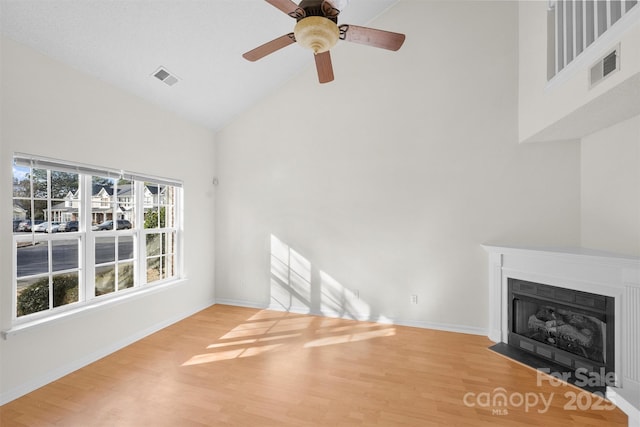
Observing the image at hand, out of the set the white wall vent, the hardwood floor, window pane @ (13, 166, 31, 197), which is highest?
the white wall vent

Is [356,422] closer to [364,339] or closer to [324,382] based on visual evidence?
[324,382]

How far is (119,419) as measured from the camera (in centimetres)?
218

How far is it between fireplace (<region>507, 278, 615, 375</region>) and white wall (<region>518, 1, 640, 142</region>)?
5.13ft

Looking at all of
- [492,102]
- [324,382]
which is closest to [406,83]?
[492,102]

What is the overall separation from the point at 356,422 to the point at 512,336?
2.18 m

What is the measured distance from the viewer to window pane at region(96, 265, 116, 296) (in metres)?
3.24

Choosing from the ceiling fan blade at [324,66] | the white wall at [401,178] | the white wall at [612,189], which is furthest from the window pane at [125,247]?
the white wall at [612,189]

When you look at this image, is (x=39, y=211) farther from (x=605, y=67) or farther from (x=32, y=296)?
(x=605, y=67)

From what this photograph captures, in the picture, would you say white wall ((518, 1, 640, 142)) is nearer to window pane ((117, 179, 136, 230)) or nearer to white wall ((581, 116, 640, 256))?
white wall ((581, 116, 640, 256))

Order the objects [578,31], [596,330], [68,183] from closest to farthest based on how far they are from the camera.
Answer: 1. [578,31]
2. [596,330]
3. [68,183]

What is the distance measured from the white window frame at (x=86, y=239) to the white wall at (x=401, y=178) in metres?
1.34

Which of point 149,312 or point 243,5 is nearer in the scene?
point 243,5

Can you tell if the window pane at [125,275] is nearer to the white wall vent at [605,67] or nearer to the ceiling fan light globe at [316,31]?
the ceiling fan light globe at [316,31]

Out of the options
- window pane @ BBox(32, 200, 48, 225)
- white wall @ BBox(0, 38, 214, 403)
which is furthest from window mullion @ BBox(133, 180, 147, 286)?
window pane @ BBox(32, 200, 48, 225)
